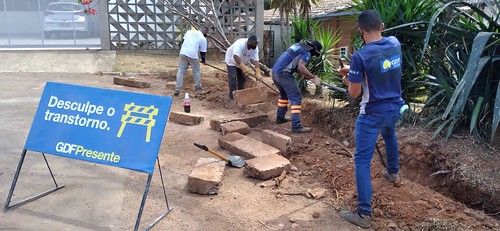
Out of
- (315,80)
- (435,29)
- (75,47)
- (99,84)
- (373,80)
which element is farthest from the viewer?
(75,47)

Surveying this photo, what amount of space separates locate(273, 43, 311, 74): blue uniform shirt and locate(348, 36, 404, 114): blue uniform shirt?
2.64 meters

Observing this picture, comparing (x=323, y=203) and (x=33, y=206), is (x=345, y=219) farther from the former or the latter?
(x=33, y=206)

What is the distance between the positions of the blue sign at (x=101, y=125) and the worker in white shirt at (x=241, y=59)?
4.36 meters

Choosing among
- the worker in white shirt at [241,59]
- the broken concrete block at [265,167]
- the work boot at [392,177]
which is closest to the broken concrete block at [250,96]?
the worker in white shirt at [241,59]

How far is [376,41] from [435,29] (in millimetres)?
2005

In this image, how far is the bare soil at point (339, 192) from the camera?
3.68 meters

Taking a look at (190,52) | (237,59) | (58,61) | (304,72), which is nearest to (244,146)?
(304,72)

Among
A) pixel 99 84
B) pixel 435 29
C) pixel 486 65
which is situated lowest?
pixel 99 84

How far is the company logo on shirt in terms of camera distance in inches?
140

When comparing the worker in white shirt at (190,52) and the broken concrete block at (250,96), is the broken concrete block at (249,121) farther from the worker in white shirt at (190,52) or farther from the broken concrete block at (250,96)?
the worker in white shirt at (190,52)

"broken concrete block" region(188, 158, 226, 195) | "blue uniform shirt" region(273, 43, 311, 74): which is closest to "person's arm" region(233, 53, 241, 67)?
"blue uniform shirt" region(273, 43, 311, 74)

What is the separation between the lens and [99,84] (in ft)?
34.3

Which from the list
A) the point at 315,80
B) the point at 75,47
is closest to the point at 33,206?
the point at 315,80

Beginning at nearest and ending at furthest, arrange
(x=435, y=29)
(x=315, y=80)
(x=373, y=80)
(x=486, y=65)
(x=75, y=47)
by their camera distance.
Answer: (x=373, y=80) → (x=486, y=65) → (x=435, y=29) → (x=315, y=80) → (x=75, y=47)
